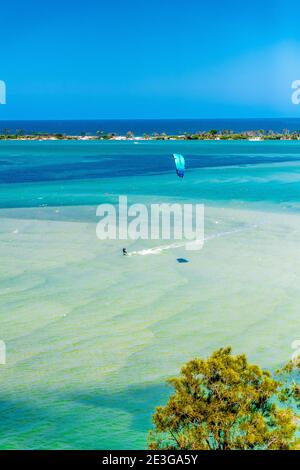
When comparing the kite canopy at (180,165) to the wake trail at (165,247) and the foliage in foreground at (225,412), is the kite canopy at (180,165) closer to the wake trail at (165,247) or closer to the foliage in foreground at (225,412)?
the wake trail at (165,247)

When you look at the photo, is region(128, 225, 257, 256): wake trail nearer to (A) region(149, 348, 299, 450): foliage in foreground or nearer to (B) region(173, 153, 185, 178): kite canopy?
(B) region(173, 153, 185, 178): kite canopy

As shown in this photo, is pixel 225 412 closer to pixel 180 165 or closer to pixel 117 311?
pixel 117 311

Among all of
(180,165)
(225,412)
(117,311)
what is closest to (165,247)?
(180,165)

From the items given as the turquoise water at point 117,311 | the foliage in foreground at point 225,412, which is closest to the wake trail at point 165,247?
the turquoise water at point 117,311

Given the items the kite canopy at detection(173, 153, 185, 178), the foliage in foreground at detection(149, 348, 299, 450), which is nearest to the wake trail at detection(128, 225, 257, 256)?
the kite canopy at detection(173, 153, 185, 178)

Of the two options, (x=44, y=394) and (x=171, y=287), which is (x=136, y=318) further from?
(x=44, y=394)

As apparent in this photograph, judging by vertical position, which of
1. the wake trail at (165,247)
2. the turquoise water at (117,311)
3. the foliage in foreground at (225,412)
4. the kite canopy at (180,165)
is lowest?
the foliage in foreground at (225,412)
